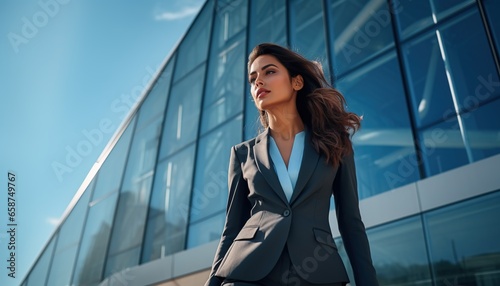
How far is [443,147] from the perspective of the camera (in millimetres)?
5387

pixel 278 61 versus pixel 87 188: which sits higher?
pixel 87 188

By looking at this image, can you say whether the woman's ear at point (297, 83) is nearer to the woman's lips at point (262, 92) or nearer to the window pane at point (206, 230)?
the woman's lips at point (262, 92)

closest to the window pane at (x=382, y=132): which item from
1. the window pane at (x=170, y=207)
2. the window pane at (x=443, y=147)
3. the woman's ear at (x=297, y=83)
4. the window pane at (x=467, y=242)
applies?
the window pane at (x=443, y=147)

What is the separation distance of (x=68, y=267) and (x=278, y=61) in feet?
37.0

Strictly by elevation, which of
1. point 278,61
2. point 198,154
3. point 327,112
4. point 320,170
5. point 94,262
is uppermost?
point 198,154

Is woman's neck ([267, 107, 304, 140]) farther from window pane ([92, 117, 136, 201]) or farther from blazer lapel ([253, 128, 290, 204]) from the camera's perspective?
window pane ([92, 117, 136, 201])

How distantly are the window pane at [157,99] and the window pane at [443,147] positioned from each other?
274 inches

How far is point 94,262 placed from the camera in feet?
35.1

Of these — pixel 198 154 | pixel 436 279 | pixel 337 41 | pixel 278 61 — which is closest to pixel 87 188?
pixel 198 154

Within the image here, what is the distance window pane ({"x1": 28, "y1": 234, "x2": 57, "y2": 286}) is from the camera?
12728 millimetres

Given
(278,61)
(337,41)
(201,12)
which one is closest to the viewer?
(278,61)

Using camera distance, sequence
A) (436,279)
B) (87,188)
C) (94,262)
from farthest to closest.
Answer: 1. (87,188)
2. (94,262)
3. (436,279)

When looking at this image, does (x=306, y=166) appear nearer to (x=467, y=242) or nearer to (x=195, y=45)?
(x=467, y=242)

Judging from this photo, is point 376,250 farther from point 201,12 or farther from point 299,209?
point 201,12
